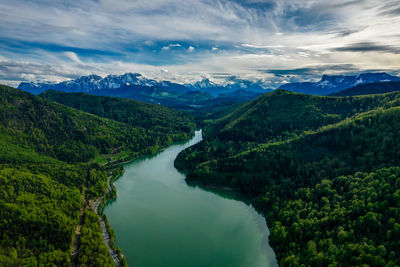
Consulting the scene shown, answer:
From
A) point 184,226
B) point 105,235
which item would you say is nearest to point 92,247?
point 105,235

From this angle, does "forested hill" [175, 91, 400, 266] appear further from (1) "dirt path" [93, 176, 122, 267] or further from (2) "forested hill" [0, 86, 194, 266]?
(2) "forested hill" [0, 86, 194, 266]

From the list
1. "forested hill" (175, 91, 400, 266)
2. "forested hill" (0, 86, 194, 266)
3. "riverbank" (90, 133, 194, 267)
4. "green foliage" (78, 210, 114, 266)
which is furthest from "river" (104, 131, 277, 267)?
"forested hill" (0, 86, 194, 266)

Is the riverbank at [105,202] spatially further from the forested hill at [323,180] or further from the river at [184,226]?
the forested hill at [323,180]

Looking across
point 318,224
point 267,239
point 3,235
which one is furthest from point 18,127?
point 318,224

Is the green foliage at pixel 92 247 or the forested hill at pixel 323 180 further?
the forested hill at pixel 323 180

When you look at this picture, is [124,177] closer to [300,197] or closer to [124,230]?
[124,230]

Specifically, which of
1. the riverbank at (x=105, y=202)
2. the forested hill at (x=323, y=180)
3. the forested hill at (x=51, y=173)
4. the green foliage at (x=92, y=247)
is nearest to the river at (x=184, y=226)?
the riverbank at (x=105, y=202)

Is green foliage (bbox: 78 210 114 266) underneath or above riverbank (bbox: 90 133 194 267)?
above

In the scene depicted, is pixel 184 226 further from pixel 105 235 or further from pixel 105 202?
pixel 105 202
